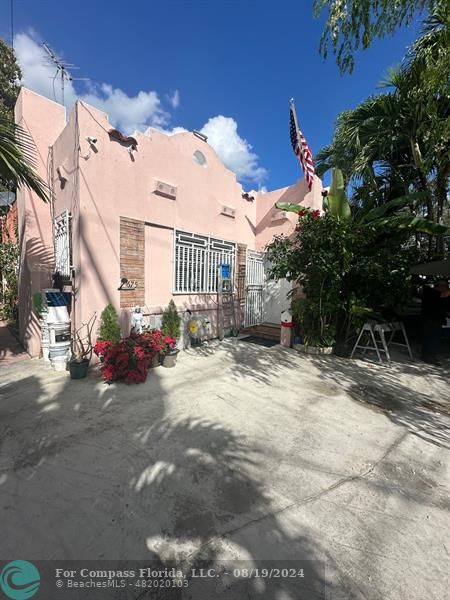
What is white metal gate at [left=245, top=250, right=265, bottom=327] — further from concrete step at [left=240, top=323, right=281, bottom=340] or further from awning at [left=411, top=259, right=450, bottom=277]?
awning at [left=411, top=259, right=450, bottom=277]

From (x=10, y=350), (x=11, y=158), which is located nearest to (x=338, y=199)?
(x=11, y=158)

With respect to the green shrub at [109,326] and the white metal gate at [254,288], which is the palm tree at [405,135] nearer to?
the white metal gate at [254,288]

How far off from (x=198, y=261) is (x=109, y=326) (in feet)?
10.7

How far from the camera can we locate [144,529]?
6.44 ft

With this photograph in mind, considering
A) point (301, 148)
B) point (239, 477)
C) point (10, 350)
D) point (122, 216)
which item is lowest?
point (239, 477)

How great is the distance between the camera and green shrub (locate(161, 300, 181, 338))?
6.45m

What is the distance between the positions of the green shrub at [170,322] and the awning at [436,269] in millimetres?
5584

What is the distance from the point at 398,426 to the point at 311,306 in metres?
3.47

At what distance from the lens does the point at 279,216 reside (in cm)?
893

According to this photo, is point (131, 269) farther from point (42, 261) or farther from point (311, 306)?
point (311, 306)

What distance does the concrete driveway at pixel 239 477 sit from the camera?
5.94ft

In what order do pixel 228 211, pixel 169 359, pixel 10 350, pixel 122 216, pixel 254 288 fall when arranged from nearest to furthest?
pixel 169 359 → pixel 122 216 → pixel 10 350 → pixel 228 211 → pixel 254 288

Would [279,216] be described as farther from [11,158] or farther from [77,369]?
[77,369]

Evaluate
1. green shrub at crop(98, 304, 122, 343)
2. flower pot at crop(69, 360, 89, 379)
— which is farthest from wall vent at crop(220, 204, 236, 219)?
flower pot at crop(69, 360, 89, 379)
